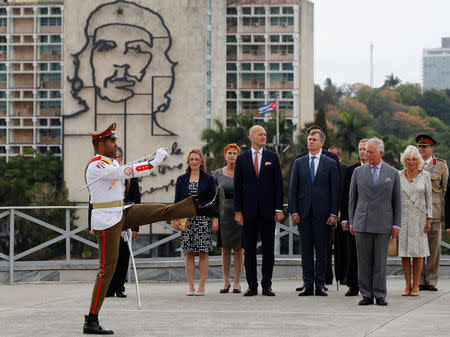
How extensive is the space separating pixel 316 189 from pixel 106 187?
11.6ft

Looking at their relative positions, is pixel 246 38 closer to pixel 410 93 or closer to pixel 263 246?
pixel 410 93

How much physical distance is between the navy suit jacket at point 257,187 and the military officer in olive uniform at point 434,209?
2053mm

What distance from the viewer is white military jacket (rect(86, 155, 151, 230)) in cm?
851

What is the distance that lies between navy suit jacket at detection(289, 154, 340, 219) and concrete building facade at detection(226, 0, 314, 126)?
103124 mm

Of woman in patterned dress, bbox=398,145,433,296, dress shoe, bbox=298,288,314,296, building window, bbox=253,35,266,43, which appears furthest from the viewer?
building window, bbox=253,35,266,43

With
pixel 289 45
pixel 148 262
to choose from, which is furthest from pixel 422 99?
pixel 148 262

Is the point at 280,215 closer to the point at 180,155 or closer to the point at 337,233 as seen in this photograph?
the point at 337,233

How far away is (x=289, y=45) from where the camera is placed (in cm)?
11619

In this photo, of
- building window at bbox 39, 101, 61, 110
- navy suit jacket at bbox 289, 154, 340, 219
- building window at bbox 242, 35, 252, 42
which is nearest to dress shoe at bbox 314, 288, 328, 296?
navy suit jacket at bbox 289, 154, 340, 219

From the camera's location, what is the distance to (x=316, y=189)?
452 inches

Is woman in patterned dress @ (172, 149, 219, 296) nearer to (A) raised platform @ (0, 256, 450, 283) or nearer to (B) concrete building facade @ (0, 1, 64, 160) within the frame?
(A) raised platform @ (0, 256, 450, 283)

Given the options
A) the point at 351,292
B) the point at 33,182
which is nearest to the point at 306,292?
the point at 351,292

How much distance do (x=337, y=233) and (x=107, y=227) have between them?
498cm

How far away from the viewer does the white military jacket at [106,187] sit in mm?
8508
